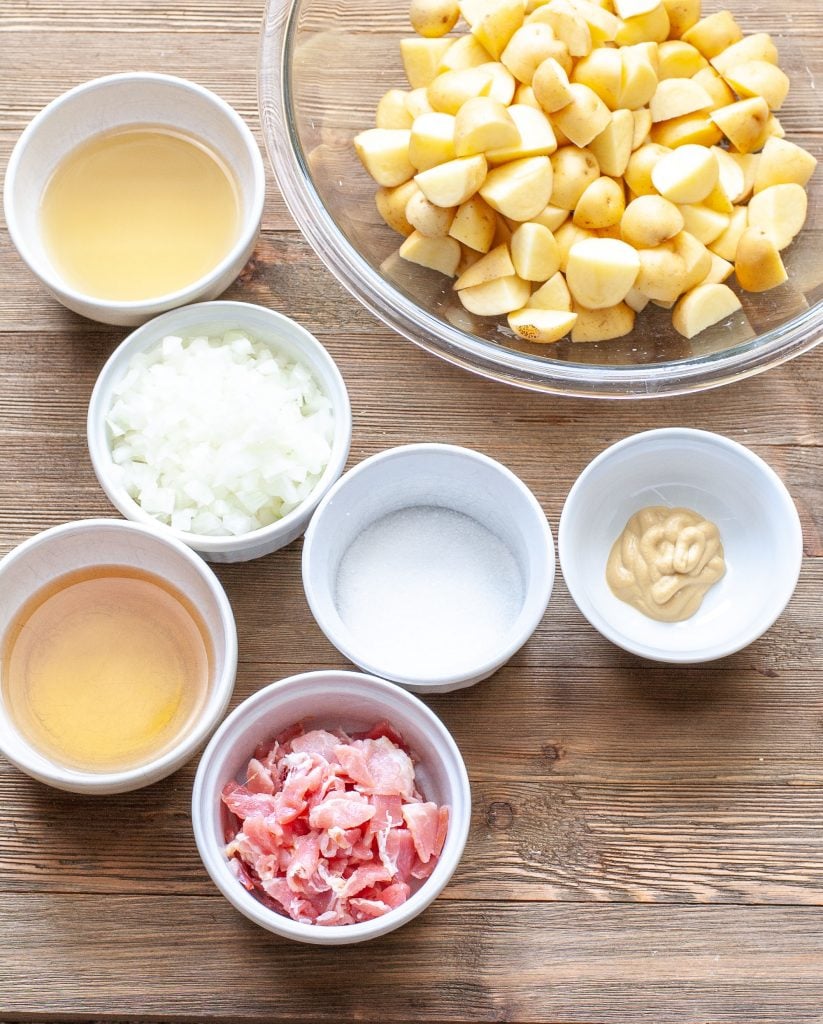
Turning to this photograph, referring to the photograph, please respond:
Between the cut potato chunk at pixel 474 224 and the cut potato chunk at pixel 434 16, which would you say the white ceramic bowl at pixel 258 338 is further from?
the cut potato chunk at pixel 434 16

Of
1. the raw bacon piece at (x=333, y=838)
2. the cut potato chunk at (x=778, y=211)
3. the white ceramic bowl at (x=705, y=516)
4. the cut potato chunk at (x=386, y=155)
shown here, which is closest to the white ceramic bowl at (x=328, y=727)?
the raw bacon piece at (x=333, y=838)

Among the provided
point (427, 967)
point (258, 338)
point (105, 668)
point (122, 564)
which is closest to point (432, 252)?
point (258, 338)

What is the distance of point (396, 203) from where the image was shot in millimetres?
1461

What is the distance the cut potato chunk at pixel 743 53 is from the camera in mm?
1451

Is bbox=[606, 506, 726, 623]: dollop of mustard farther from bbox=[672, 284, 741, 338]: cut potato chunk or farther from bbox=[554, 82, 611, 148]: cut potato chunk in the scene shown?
bbox=[554, 82, 611, 148]: cut potato chunk

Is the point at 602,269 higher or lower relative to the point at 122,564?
higher

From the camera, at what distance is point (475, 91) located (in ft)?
4.50

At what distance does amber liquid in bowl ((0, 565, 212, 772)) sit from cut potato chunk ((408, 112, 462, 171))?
67cm

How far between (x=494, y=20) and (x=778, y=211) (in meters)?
0.46

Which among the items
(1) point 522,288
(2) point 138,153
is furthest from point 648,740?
(2) point 138,153

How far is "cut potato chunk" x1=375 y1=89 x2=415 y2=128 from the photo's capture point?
1466 mm

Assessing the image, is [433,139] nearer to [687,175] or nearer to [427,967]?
[687,175]

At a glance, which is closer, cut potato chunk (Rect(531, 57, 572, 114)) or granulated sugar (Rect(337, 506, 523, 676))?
cut potato chunk (Rect(531, 57, 572, 114))

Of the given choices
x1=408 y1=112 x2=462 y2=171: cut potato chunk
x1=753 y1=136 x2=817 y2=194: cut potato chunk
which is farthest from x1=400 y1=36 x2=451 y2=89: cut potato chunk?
x1=753 y1=136 x2=817 y2=194: cut potato chunk
